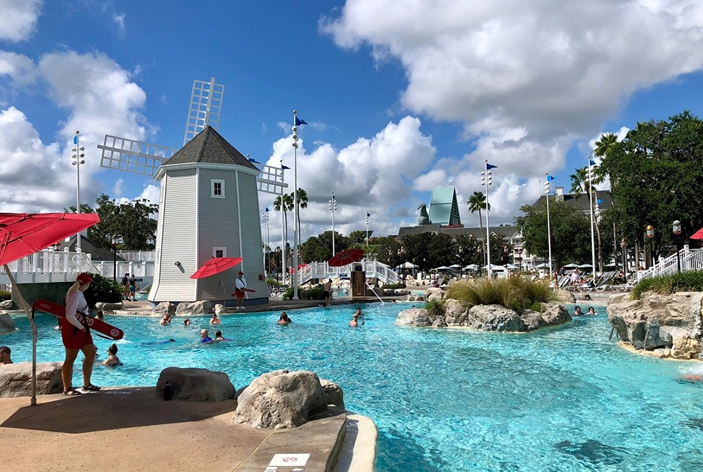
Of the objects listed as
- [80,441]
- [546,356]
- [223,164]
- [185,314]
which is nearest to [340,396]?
[80,441]

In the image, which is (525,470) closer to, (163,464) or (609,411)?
(609,411)

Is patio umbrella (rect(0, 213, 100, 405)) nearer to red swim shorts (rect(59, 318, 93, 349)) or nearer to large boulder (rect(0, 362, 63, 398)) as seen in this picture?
red swim shorts (rect(59, 318, 93, 349))

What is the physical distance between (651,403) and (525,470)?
4.37m

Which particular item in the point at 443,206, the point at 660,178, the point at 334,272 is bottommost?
the point at 334,272

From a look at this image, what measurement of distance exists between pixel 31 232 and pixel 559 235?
6071 cm

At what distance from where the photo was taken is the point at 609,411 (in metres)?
8.72

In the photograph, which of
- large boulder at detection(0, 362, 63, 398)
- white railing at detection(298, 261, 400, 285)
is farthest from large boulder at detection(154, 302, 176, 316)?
large boulder at detection(0, 362, 63, 398)

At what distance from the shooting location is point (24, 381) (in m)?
7.49

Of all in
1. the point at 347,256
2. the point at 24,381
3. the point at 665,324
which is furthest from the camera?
the point at 347,256

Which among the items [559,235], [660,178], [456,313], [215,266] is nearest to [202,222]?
[215,266]

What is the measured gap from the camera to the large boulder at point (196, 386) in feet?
23.9

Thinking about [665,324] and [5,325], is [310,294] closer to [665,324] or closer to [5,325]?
[5,325]

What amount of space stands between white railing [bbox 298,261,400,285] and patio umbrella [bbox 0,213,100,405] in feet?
110

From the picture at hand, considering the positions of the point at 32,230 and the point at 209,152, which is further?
the point at 209,152
